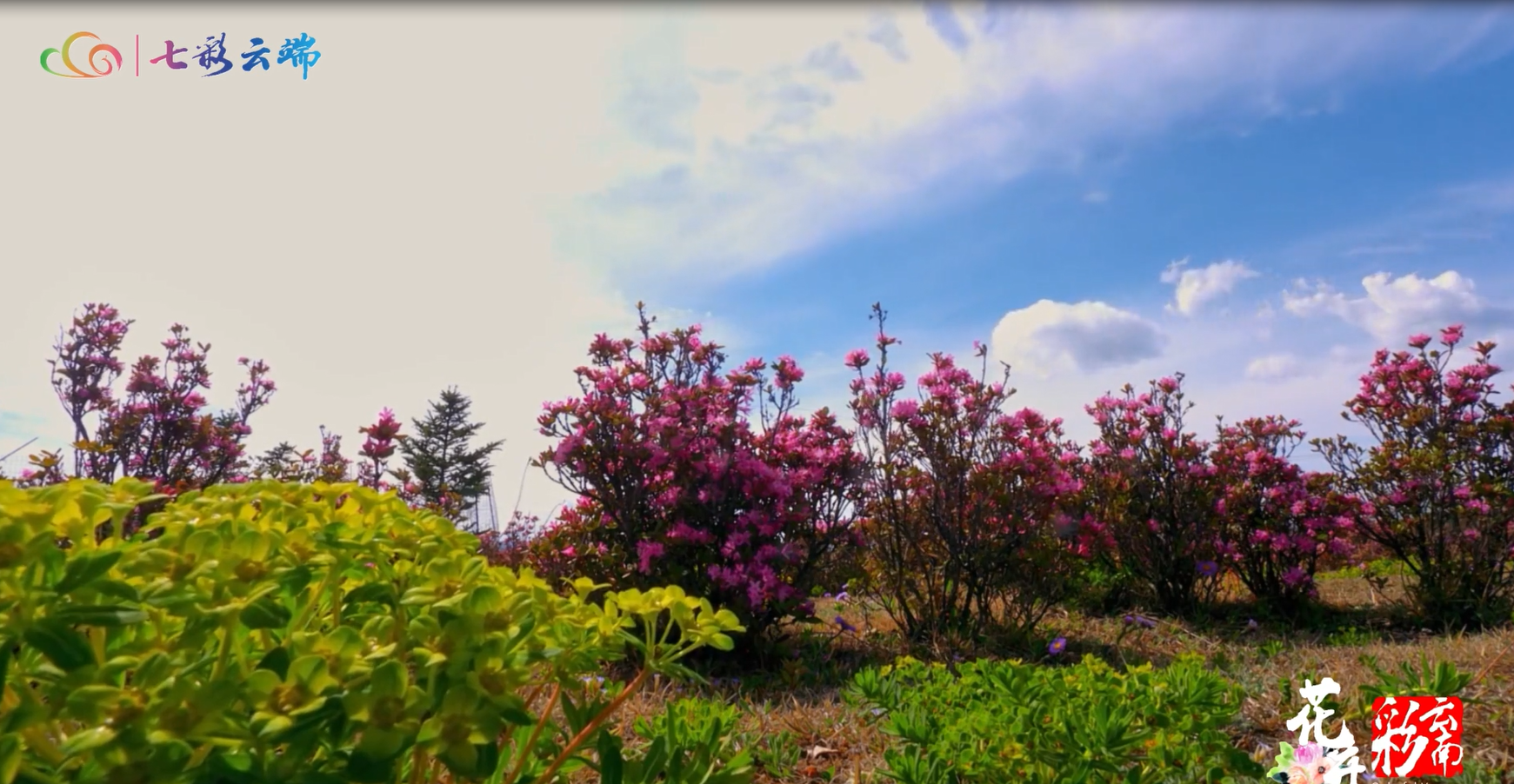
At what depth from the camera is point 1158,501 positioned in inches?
286

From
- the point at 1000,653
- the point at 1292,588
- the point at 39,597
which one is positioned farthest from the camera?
the point at 1292,588

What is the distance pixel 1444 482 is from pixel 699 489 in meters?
5.92

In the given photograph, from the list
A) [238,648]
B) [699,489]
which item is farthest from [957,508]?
[238,648]

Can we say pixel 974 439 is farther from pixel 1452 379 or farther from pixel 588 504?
pixel 1452 379

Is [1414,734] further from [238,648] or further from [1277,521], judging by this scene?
[1277,521]

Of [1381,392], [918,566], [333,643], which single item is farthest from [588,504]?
[1381,392]

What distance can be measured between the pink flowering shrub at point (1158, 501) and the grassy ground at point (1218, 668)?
0.48m

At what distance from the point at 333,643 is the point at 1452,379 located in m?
8.55

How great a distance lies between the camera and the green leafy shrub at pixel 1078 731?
2217mm

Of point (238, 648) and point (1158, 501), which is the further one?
point (1158, 501)

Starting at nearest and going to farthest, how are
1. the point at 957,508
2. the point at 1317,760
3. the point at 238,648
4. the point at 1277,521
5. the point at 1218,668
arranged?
the point at 238,648
the point at 1317,760
the point at 1218,668
the point at 957,508
the point at 1277,521

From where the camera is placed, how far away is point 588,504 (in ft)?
18.0

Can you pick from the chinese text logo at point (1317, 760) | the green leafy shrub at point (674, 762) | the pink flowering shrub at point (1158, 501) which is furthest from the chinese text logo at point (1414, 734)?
the pink flowering shrub at point (1158, 501)

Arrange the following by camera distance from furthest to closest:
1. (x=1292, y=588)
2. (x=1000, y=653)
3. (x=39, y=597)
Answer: (x=1292, y=588)
(x=1000, y=653)
(x=39, y=597)
